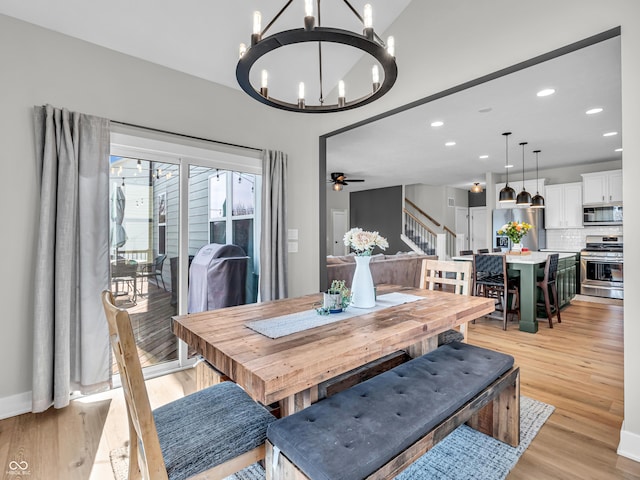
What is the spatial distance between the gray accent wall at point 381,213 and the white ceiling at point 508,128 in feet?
7.31

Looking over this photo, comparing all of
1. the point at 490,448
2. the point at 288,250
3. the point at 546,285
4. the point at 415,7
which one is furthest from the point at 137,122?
the point at 546,285

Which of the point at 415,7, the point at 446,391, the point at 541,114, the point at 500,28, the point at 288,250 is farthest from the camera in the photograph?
the point at 541,114

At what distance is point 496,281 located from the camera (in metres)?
4.56

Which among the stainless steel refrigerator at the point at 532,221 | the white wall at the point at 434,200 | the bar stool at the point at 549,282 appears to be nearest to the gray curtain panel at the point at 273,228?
the bar stool at the point at 549,282

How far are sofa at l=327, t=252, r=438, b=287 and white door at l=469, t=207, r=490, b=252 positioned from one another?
4.97 meters

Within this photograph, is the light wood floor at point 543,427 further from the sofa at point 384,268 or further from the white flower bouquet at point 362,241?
the sofa at point 384,268

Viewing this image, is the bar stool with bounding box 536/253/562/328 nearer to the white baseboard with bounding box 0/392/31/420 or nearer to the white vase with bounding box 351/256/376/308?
the white vase with bounding box 351/256/376/308

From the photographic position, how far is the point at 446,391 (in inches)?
62.5

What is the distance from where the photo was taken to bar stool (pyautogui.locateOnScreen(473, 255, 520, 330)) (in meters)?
4.34

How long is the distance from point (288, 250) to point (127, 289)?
1.64 meters

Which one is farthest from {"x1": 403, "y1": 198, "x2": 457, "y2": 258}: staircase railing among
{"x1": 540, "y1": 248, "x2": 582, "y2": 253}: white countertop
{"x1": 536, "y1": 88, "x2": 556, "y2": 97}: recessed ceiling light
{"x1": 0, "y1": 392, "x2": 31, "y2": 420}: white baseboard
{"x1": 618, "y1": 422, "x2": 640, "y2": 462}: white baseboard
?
{"x1": 0, "y1": 392, "x2": 31, "y2": 420}: white baseboard

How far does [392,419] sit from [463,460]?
86 centimetres

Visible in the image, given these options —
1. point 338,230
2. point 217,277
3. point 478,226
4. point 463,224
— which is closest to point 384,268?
point 217,277

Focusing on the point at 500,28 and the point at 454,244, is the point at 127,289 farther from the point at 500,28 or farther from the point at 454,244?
the point at 454,244
